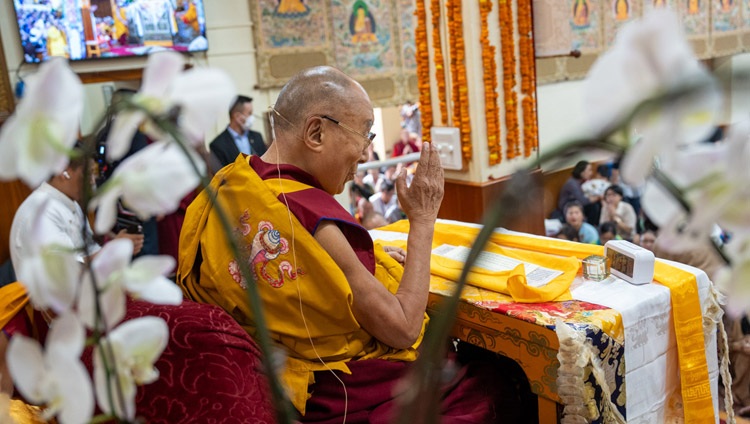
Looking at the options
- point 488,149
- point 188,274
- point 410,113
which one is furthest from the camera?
point 410,113

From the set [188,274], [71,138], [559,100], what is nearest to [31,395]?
[71,138]

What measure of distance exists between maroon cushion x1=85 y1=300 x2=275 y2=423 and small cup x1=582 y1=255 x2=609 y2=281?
89cm

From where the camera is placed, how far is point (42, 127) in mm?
425

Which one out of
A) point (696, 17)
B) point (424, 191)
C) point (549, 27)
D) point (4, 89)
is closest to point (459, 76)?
point (549, 27)

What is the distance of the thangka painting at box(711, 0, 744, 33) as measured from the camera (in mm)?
4883

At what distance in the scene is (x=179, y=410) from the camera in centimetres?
119

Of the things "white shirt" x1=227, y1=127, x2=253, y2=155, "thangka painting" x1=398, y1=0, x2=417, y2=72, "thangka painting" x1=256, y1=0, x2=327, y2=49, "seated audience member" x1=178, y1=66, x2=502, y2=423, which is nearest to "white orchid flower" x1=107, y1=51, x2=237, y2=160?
"seated audience member" x1=178, y1=66, x2=502, y2=423

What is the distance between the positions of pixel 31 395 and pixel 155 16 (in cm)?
559

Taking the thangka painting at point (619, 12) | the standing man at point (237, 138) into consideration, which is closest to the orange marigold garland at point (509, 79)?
the thangka painting at point (619, 12)

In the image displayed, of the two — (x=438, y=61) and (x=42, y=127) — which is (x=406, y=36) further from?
(x=42, y=127)

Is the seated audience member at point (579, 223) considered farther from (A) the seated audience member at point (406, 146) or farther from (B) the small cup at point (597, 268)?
(A) the seated audience member at point (406, 146)

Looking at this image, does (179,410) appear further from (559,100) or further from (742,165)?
(559,100)

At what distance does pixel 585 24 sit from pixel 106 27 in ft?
12.0

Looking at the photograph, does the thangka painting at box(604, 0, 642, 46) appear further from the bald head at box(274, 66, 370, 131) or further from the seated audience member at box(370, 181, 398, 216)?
the bald head at box(274, 66, 370, 131)
